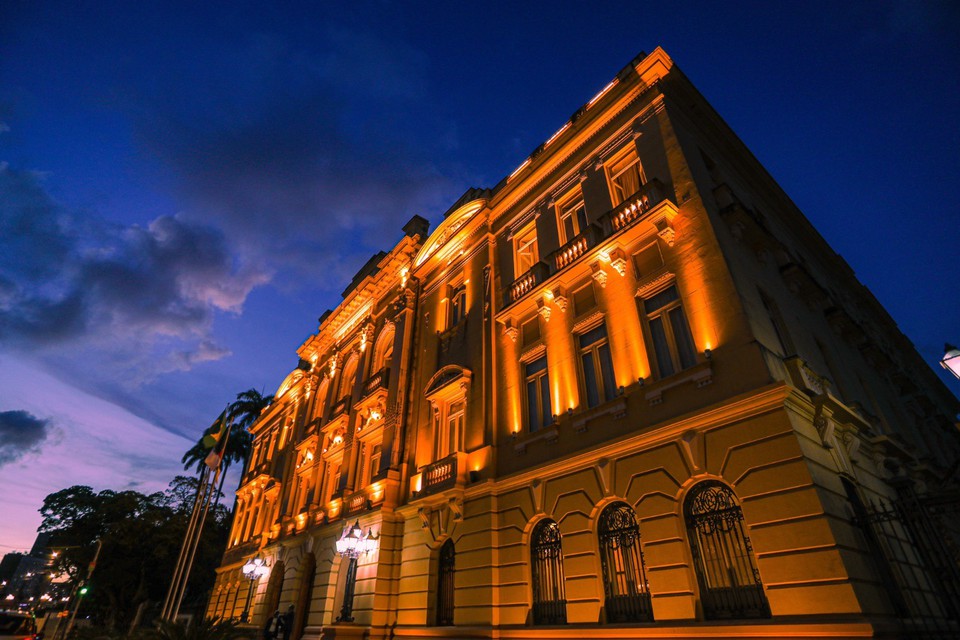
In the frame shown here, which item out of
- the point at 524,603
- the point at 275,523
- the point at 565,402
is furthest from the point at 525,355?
the point at 275,523

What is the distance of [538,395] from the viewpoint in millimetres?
15102

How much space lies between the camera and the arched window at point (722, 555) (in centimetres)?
866

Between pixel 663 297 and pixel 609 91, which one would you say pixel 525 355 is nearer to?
pixel 663 297

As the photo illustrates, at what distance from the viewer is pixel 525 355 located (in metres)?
15.8

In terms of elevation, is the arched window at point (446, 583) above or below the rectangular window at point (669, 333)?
below

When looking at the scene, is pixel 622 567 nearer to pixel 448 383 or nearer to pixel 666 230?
pixel 666 230

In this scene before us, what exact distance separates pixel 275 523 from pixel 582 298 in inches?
916

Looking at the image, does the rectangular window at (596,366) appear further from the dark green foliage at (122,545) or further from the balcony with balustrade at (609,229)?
the dark green foliage at (122,545)

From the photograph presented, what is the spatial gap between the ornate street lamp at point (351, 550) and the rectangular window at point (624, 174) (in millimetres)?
13938

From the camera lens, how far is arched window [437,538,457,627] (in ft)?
49.1

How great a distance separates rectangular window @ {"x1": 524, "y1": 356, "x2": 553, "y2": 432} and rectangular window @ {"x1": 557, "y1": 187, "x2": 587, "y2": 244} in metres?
4.57

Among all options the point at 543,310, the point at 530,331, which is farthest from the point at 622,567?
the point at 530,331

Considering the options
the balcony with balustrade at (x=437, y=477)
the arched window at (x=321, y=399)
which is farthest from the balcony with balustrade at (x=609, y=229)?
the arched window at (x=321, y=399)

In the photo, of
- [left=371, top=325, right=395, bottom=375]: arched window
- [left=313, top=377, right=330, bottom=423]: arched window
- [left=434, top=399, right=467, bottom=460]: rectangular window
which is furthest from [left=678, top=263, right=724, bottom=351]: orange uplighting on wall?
[left=313, top=377, right=330, bottom=423]: arched window
